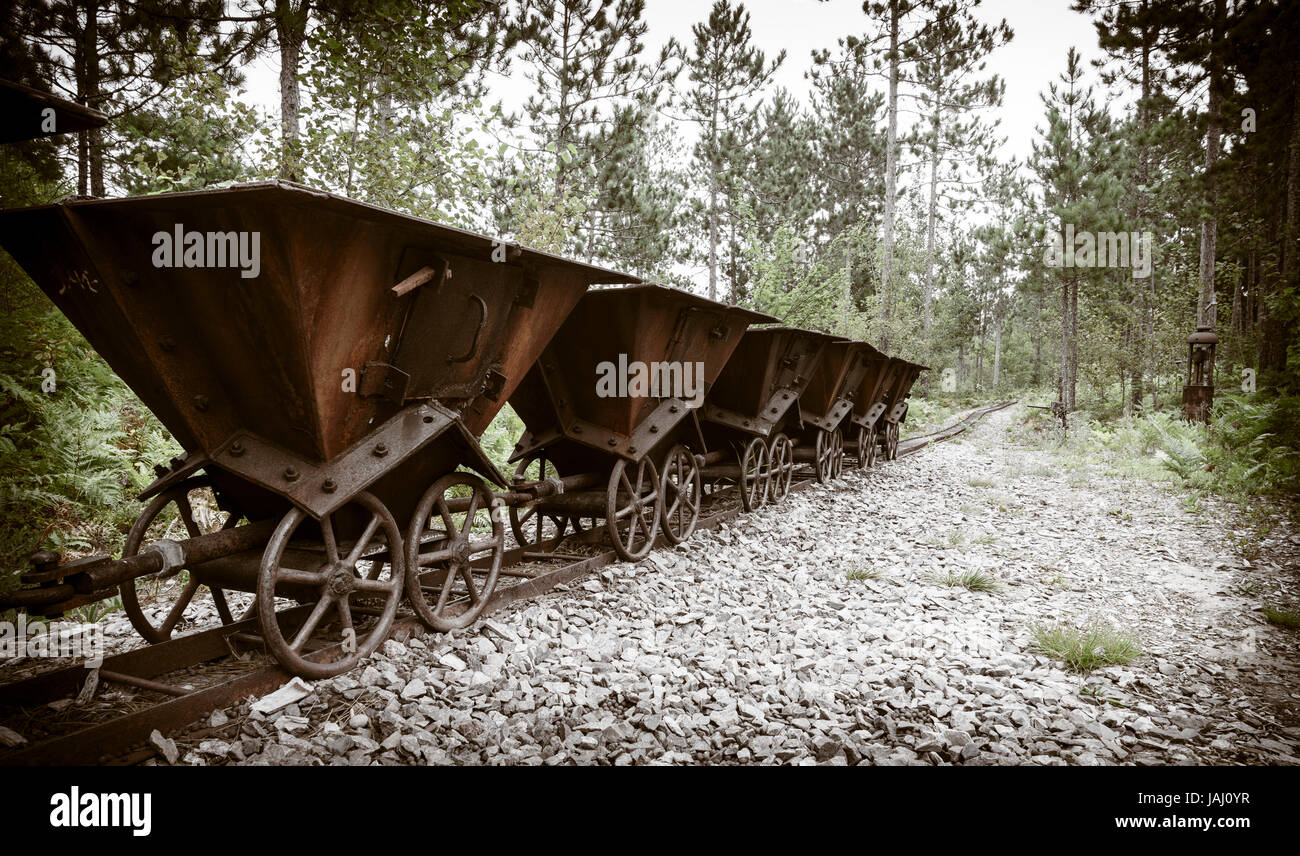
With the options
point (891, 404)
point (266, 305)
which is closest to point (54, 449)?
point (266, 305)

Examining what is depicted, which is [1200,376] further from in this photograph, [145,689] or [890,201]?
[145,689]

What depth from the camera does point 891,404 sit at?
40.9 feet

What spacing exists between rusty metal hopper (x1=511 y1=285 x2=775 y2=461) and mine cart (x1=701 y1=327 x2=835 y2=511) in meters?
1.71

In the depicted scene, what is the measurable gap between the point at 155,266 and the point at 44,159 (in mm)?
7363

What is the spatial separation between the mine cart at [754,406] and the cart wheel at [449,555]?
11.1 ft

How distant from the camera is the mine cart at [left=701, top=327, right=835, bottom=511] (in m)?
7.07

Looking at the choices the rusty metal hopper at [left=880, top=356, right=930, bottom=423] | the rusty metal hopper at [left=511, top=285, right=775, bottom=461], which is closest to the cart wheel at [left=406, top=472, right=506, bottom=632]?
the rusty metal hopper at [left=511, top=285, right=775, bottom=461]

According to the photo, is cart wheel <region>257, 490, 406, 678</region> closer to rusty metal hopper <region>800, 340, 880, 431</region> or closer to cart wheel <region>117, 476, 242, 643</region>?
cart wheel <region>117, 476, 242, 643</region>

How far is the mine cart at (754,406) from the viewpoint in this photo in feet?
23.2

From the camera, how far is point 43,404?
533cm

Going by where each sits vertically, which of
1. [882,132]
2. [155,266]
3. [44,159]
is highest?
[882,132]

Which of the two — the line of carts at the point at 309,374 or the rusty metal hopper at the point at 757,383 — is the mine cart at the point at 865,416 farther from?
the line of carts at the point at 309,374
